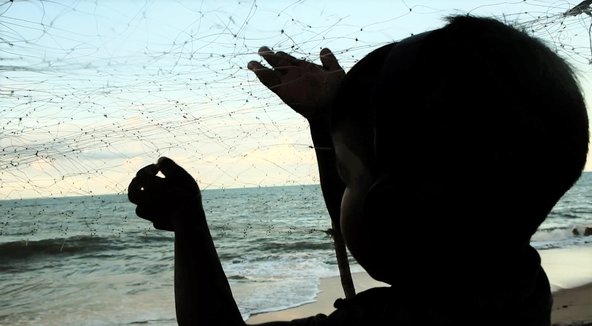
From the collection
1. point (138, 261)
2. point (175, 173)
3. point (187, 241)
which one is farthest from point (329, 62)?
point (138, 261)

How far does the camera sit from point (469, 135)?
86 centimetres

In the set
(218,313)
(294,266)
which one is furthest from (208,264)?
(294,266)

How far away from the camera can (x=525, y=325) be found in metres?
0.99

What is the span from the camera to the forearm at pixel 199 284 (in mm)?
1073

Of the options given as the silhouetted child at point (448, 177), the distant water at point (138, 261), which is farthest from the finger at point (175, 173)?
the distant water at point (138, 261)

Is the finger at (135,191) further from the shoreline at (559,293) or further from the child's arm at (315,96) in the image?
the shoreline at (559,293)

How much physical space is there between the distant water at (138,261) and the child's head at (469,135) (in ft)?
15.6

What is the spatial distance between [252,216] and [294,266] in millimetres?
4810

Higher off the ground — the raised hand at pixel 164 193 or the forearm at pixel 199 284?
the raised hand at pixel 164 193

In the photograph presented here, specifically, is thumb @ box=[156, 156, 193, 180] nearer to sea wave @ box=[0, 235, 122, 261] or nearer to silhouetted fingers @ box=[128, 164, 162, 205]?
silhouetted fingers @ box=[128, 164, 162, 205]

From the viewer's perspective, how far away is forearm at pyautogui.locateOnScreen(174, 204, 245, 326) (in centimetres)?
107

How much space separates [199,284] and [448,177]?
534 mm

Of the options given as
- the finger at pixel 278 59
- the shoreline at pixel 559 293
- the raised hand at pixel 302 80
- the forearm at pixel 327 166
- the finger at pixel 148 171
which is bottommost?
the shoreline at pixel 559 293

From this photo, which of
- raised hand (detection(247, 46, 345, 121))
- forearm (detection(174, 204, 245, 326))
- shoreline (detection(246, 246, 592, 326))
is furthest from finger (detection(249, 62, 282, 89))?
shoreline (detection(246, 246, 592, 326))
